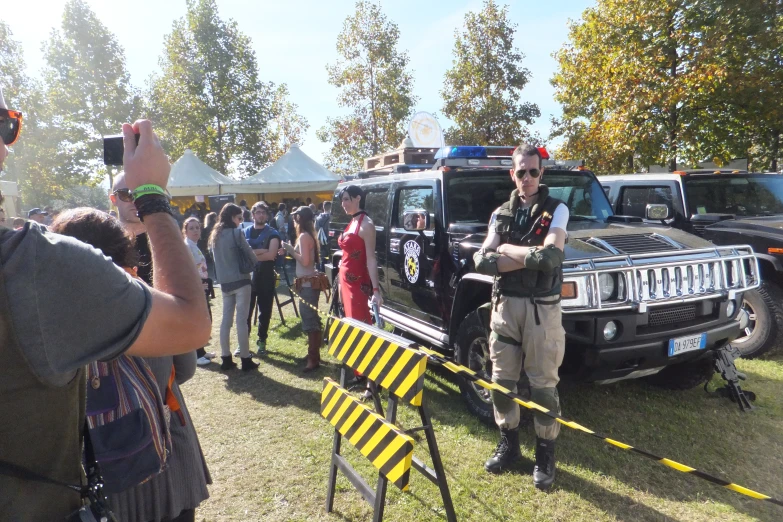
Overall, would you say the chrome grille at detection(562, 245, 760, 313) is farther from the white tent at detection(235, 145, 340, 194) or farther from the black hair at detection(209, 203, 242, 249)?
the white tent at detection(235, 145, 340, 194)

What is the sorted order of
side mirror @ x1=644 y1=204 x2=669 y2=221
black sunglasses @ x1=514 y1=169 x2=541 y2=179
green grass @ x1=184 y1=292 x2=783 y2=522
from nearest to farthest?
green grass @ x1=184 y1=292 x2=783 y2=522, black sunglasses @ x1=514 y1=169 x2=541 y2=179, side mirror @ x1=644 y1=204 x2=669 y2=221

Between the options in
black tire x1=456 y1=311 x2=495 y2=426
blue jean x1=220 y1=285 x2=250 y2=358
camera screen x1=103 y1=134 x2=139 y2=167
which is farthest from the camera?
blue jean x1=220 y1=285 x2=250 y2=358

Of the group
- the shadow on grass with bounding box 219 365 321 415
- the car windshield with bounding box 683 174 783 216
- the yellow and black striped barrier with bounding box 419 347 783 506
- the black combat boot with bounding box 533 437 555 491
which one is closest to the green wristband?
the yellow and black striped barrier with bounding box 419 347 783 506

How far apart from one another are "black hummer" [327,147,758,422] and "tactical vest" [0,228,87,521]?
120 inches

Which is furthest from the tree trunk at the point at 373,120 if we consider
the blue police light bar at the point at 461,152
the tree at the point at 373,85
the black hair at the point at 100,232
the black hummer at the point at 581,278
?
the black hair at the point at 100,232

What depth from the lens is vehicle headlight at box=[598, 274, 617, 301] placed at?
3.55 m

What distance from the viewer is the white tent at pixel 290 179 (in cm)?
1797

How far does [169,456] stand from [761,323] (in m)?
6.19

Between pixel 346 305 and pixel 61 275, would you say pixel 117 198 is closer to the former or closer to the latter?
pixel 61 275

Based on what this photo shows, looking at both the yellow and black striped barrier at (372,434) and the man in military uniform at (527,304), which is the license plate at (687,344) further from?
the yellow and black striped barrier at (372,434)

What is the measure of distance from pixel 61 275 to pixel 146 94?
35009mm

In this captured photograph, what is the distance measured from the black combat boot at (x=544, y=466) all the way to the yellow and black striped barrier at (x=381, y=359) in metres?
1.17

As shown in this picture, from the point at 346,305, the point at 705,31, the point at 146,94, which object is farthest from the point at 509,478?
the point at 146,94

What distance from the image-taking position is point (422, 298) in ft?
15.9
